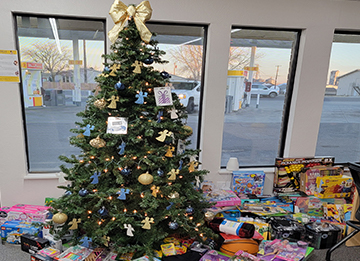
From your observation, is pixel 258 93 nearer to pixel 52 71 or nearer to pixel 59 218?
pixel 52 71

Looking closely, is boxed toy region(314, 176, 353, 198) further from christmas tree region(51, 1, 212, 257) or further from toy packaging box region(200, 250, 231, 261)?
christmas tree region(51, 1, 212, 257)

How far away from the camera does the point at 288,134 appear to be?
3023 mm

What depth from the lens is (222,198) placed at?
253cm

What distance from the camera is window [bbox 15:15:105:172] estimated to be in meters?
2.55

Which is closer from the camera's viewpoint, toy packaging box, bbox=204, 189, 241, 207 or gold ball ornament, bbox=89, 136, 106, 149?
gold ball ornament, bbox=89, 136, 106, 149

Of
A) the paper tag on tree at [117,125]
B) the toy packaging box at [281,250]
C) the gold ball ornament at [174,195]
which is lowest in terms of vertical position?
the toy packaging box at [281,250]

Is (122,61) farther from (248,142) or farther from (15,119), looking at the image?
(248,142)

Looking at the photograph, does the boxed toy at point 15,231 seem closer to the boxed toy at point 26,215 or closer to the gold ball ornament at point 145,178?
the boxed toy at point 26,215

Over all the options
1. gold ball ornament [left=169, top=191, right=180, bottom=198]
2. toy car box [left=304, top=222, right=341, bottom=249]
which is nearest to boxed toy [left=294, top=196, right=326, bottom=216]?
toy car box [left=304, top=222, right=341, bottom=249]

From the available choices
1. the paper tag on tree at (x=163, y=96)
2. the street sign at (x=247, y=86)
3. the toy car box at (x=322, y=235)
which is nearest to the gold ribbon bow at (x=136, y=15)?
the paper tag on tree at (x=163, y=96)

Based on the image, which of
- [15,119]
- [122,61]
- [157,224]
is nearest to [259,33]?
[122,61]

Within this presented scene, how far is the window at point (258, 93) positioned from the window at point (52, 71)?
60.6 inches

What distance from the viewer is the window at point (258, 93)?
9.44 ft

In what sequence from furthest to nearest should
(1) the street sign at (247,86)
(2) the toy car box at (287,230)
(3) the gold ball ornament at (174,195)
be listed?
(1) the street sign at (247,86), (2) the toy car box at (287,230), (3) the gold ball ornament at (174,195)
